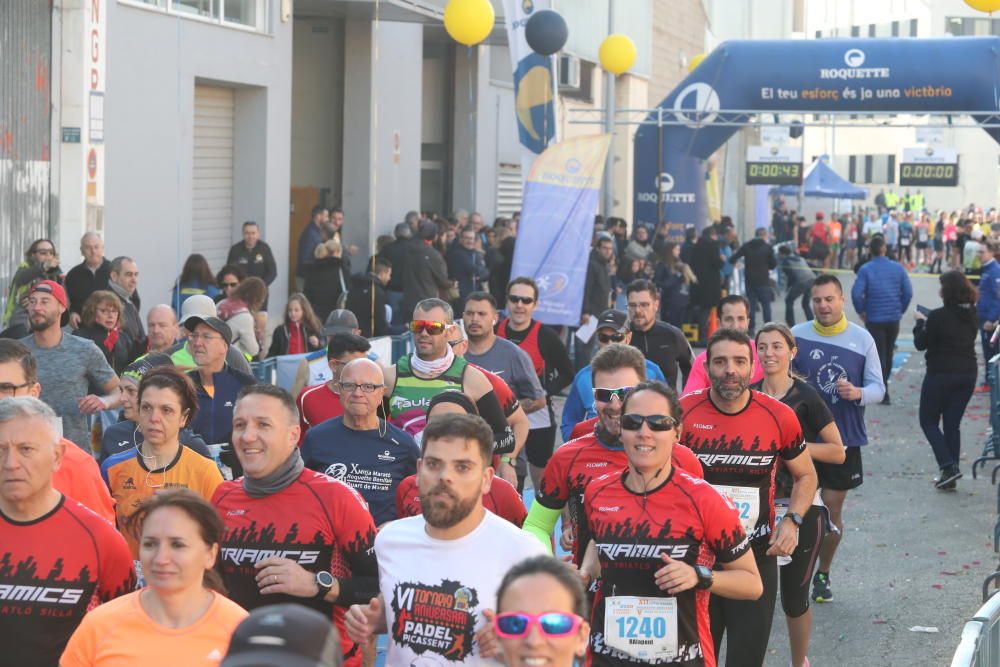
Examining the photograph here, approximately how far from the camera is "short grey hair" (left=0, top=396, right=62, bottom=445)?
4879 mm

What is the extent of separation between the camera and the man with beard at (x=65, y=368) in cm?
853

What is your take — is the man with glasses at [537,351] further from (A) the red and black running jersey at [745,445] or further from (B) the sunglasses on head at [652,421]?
(B) the sunglasses on head at [652,421]

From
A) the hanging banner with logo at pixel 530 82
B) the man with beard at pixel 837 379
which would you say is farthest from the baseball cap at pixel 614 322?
the hanging banner with logo at pixel 530 82

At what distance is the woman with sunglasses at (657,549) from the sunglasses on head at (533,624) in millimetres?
2032

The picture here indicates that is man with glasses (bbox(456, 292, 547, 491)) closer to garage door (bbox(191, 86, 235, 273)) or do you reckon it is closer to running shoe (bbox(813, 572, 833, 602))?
running shoe (bbox(813, 572, 833, 602))

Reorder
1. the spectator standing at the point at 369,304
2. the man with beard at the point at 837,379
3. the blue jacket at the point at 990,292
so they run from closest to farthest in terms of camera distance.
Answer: the man with beard at the point at 837,379 < the spectator standing at the point at 369,304 < the blue jacket at the point at 990,292

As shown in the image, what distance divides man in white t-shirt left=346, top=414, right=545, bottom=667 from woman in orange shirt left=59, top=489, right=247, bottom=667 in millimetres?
579

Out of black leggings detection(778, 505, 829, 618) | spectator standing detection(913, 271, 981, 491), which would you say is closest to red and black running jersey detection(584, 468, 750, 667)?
black leggings detection(778, 505, 829, 618)

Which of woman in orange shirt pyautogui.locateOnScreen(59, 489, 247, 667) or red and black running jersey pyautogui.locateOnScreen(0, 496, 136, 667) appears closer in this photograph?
woman in orange shirt pyautogui.locateOnScreen(59, 489, 247, 667)

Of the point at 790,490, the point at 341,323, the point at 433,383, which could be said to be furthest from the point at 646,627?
the point at 341,323

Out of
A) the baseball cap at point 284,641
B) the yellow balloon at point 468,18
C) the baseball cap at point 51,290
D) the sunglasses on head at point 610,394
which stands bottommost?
the sunglasses on head at point 610,394

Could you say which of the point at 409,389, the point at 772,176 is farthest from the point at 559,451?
the point at 772,176

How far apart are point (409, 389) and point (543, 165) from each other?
7873 mm

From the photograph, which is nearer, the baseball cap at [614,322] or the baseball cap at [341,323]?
the baseball cap at [614,322]
